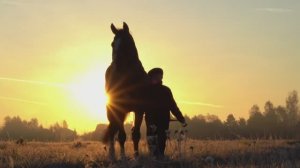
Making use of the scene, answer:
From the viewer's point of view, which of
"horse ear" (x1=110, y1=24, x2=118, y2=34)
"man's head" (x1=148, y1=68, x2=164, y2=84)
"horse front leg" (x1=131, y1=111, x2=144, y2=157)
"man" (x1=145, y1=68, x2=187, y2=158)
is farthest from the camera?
"man's head" (x1=148, y1=68, x2=164, y2=84)

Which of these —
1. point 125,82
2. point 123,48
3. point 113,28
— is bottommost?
point 125,82

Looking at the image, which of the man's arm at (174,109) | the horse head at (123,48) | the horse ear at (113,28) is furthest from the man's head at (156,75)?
the horse ear at (113,28)

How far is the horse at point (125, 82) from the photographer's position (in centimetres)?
1425

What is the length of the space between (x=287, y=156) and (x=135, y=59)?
5.04 metres

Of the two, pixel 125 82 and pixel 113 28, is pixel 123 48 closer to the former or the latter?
pixel 113 28

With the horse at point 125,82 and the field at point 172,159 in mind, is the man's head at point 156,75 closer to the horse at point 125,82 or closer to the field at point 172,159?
the horse at point 125,82

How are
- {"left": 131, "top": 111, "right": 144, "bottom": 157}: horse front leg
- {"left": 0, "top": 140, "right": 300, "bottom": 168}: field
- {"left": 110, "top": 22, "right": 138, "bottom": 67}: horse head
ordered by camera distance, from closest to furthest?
{"left": 0, "top": 140, "right": 300, "bottom": 168}: field, {"left": 110, "top": 22, "right": 138, "bottom": 67}: horse head, {"left": 131, "top": 111, "right": 144, "bottom": 157}: horse front leg

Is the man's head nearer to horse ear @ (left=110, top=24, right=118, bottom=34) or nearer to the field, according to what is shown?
horse ear @ (left=110, top=24, right=118, bottom=34)

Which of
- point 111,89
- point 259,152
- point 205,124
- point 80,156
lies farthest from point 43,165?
point 205,124

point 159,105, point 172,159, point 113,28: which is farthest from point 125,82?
point 172,159

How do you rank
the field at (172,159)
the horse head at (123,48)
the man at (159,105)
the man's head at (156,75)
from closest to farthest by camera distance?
the field at (172,159) < the horse head at (123,48) < the man at (159,105) < the man's head at (156,75)

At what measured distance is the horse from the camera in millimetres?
14246

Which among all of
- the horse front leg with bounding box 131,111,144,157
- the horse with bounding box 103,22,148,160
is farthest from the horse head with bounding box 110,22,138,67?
the horse front leg with bounding box 131,111,144,157

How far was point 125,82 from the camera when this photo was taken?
1462 centimetres
